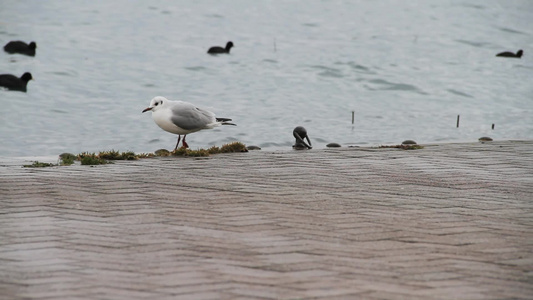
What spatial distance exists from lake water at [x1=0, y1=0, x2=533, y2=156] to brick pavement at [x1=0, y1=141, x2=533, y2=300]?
3645mm

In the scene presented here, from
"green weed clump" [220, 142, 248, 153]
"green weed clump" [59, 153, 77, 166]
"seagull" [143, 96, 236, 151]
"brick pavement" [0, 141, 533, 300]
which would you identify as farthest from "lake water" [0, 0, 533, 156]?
"green weed clump" [59, 153, 77, 166]

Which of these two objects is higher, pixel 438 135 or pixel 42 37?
pixel 42 37

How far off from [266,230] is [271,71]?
74.5 feet

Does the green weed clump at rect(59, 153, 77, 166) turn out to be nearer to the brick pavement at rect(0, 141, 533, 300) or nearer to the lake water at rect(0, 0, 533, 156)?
the brick pavement at rect(0, 141, 533, 300)

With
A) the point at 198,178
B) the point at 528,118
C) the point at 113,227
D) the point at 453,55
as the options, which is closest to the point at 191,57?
the point at 453,55

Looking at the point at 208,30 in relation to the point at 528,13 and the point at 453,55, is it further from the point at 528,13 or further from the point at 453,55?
the point at 528,13

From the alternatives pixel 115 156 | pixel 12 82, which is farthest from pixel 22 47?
pixel 115 156

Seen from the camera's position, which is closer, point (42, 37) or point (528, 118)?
point (528, 118)

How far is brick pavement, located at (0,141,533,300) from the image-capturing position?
5.02 metres

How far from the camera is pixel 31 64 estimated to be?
92.2 ft

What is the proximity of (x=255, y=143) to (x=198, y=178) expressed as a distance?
28.9 feet

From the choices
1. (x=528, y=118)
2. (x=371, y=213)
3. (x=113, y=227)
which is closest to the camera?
(x=113, y=227)

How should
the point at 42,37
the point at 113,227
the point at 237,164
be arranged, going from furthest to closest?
the point at 42,37 < the point at 237,164 < the point at 113,227

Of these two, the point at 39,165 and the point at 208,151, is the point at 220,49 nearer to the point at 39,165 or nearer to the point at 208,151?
the point at 208,151
